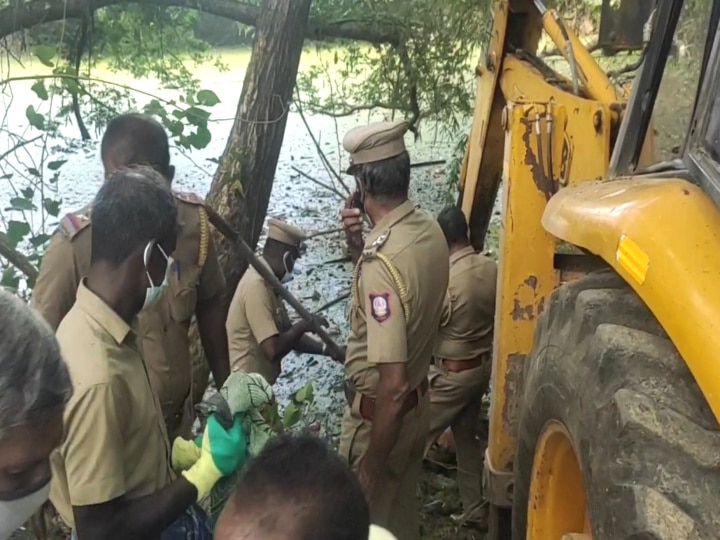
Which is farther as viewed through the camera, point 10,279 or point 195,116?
point 10,279

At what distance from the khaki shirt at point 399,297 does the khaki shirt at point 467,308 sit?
79cm

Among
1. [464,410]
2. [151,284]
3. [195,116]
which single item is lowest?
[464,410]

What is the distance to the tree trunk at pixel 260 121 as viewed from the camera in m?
4.86

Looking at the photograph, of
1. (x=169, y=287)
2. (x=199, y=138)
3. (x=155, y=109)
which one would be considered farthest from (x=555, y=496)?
(x=155, y=109)

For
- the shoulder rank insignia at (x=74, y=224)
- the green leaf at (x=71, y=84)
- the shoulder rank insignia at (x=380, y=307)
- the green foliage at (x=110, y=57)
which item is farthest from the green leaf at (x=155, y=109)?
the shoulder rank insignia at (x=380, y=307)

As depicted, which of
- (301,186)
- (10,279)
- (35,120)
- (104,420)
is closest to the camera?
(104,420)

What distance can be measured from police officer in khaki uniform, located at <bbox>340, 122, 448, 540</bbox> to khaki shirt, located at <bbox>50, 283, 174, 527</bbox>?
0.99 metres

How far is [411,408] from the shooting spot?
3.38m

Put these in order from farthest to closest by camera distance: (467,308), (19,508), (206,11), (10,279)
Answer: (206,11) → (467,308) → (10,279) → (19,508)

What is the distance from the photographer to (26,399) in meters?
1.60

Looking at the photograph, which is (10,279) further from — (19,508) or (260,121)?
(19,508)

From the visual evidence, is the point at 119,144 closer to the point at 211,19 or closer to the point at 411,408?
the point at 411,408

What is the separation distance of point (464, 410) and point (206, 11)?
3.16 meters

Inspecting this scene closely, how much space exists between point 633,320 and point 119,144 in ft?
6.85
